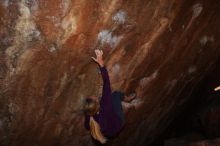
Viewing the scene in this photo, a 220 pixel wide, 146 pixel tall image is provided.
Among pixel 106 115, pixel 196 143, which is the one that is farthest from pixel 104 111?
pixel 196 143

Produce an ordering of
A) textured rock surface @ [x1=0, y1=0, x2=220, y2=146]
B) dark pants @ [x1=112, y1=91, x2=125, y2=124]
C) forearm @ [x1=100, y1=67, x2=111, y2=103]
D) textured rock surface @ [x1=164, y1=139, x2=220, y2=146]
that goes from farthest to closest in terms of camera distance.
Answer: textured rock surface @ [x1=164, y1=139, x2=220, y2=146]
dark pants @ [x1=112, y1=91, x2=125, y2=124]
forearm @ [x1=100, y1=67, x2=111, y2=103]
textured rock surface @ [x1=0, y1=0, x2=220, y2=146]

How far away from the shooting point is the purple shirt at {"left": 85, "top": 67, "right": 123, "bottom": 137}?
4938mm

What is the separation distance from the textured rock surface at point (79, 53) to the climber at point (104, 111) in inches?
10.4

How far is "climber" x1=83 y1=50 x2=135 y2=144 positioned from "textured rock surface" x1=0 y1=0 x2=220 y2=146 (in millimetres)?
263

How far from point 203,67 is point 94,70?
3.34 metres

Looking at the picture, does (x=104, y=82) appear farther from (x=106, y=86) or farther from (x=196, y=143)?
(x=196, y=143)

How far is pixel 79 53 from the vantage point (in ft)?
15.9

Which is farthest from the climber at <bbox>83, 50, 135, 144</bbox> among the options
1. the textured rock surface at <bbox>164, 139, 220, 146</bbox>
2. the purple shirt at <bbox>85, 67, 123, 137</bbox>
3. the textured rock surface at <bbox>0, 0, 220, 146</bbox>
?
the textured rock surface at <bbox>164, 139, 220, 146</bbox>

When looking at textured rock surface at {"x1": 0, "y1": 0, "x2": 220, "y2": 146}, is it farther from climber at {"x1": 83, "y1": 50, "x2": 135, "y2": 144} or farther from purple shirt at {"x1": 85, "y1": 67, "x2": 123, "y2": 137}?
purple shirt at {"x1": 85, "y1": 67, "x2": 123, "y2": 137}

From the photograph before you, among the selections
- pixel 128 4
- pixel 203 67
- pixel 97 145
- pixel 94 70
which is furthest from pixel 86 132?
pixel 203 67

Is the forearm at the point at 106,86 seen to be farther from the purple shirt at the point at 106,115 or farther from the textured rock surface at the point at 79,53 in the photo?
the textured rock surface at the point at 79,53

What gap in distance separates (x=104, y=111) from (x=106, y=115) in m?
0.09

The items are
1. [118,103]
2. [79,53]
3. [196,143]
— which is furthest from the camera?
[196,143]

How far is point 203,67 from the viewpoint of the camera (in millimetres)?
7535
